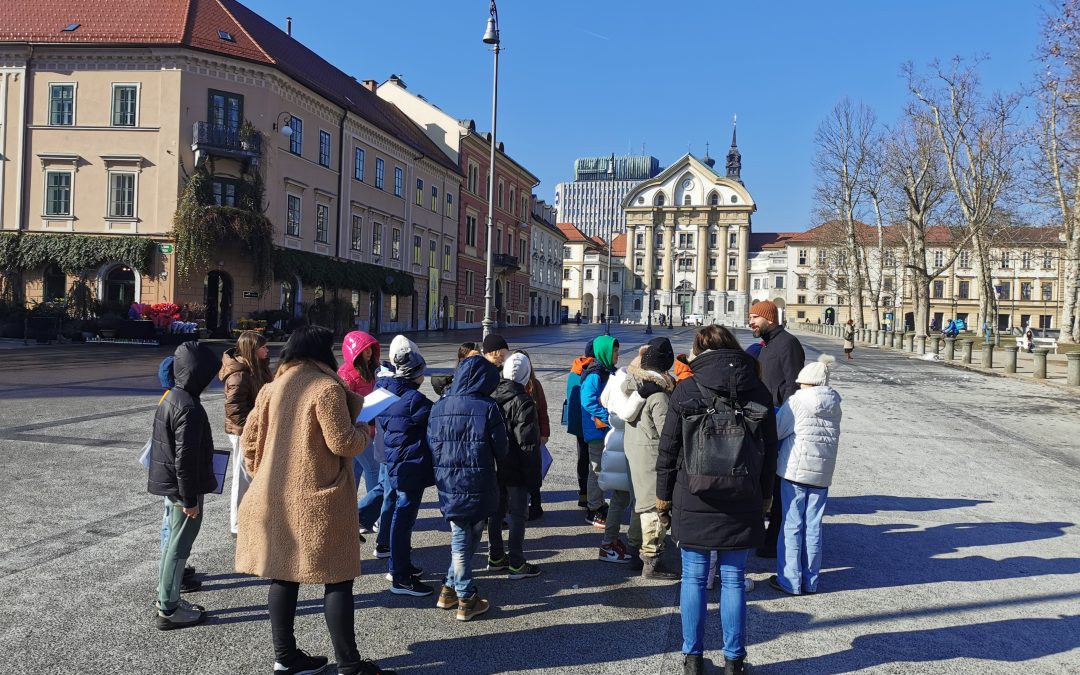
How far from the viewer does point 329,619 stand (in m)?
3.36

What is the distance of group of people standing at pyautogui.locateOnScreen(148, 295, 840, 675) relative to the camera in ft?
10.9

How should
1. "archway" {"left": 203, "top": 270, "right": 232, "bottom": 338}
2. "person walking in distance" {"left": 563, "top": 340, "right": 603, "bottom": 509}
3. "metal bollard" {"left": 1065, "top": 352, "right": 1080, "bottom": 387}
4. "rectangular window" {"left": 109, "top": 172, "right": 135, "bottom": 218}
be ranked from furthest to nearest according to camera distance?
"archway" {"left": 203, "top": 270, "right": 232, "bottom": 338} → "rectangular window" {"left": 109, "top": 172, "right": 135, "bottom": 218} → "metal bollard" {"left": 1065, "top": 352, "right": 1080, "bottom": 387} → "person walking in distance" {"left": 563, "top": 340, "right": 603, "bottom": 509}

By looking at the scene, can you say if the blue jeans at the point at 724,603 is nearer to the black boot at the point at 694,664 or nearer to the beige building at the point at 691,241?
the black boot at the point at 694,664

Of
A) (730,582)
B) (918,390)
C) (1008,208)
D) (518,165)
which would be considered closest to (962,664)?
(730,582)

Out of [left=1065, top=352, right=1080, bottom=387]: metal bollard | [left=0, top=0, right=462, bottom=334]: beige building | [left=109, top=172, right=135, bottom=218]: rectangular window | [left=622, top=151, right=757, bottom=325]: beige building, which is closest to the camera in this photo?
[left=1065, top=352, right=1080, bottom=387]: metal bollard

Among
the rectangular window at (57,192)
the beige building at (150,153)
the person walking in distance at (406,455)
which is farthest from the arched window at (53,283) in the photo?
the person walking in distance at (406,455)

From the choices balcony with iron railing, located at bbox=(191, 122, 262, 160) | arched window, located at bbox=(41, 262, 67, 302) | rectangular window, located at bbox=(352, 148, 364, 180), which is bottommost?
arched window, located at bbox=(41, 262, 67, 302)

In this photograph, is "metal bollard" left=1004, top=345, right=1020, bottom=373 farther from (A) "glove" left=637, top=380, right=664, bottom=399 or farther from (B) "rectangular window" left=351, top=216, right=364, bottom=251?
(B) "rectangular window" left=351, top=216, right=364, bottom=251

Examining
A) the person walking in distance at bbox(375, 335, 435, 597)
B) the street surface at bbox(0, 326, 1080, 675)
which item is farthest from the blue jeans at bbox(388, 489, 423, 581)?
the street surface at bbox(0, 326, 1080, 675)

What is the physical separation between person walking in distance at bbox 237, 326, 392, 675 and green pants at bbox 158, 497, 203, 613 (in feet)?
2.76

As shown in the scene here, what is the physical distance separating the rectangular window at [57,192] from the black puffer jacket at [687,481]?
31506 mm

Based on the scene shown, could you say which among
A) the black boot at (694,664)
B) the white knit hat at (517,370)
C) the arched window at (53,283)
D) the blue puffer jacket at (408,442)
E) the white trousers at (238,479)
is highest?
the arched window at (53,283)

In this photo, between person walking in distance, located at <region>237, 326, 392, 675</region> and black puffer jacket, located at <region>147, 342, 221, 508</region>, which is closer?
person walking in distance, located at <region>237, 326, 392, 675</region>

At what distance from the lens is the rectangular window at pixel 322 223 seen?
34312 mm
